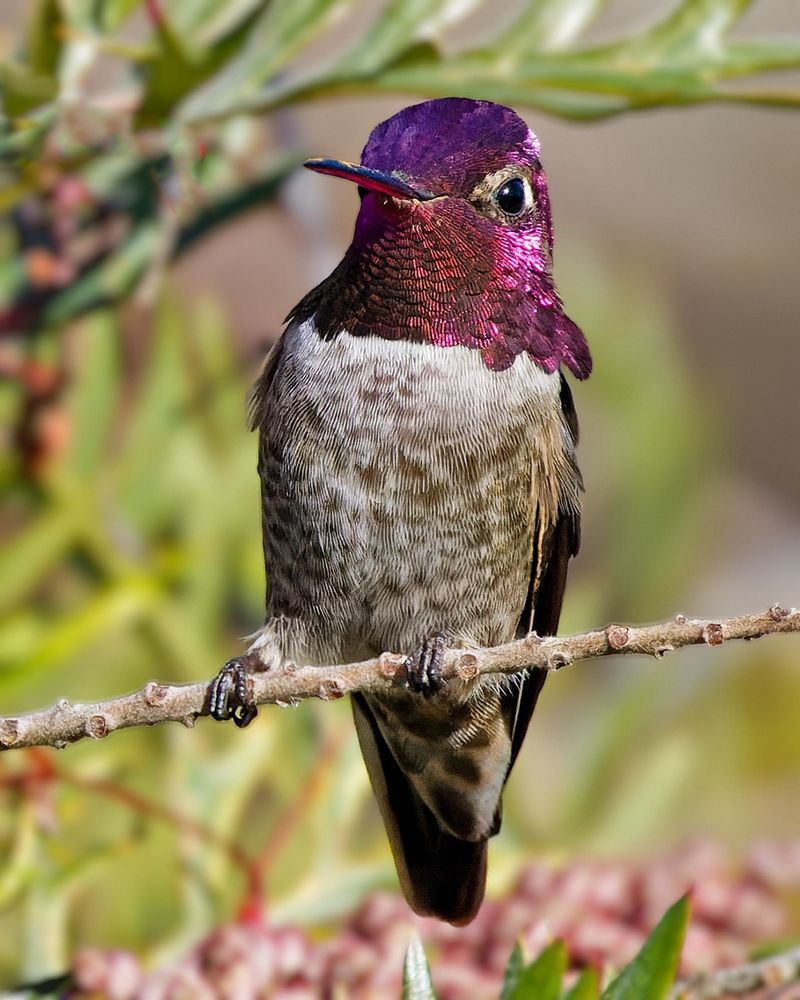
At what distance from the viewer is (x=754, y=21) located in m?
5.09

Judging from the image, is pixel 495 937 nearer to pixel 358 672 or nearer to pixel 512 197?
pixel 358 672

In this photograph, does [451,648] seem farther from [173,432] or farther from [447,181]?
[173,432]

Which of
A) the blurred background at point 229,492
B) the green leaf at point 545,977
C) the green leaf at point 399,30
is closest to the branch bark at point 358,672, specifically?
the green leaf at point 545,977

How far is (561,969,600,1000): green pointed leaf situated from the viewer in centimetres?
134

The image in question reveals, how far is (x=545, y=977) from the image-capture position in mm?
1352

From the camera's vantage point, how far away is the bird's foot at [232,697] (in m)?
1.50

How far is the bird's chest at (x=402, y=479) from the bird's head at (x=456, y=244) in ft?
0.09

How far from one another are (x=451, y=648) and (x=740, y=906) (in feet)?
1.65

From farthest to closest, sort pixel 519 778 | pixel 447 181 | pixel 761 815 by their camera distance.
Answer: pixel 761 815
pixel 519 778
pixel 447 181

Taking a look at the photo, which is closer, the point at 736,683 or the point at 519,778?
the point at 519,778

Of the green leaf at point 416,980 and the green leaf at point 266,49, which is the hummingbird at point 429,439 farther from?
the green leaf at point 266,49

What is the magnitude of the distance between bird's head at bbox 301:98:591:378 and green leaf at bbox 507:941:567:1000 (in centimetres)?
56

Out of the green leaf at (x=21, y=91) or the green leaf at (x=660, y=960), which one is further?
the green leaf at (x=21, y=91)

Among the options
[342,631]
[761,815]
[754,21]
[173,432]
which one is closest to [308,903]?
[342,631]
